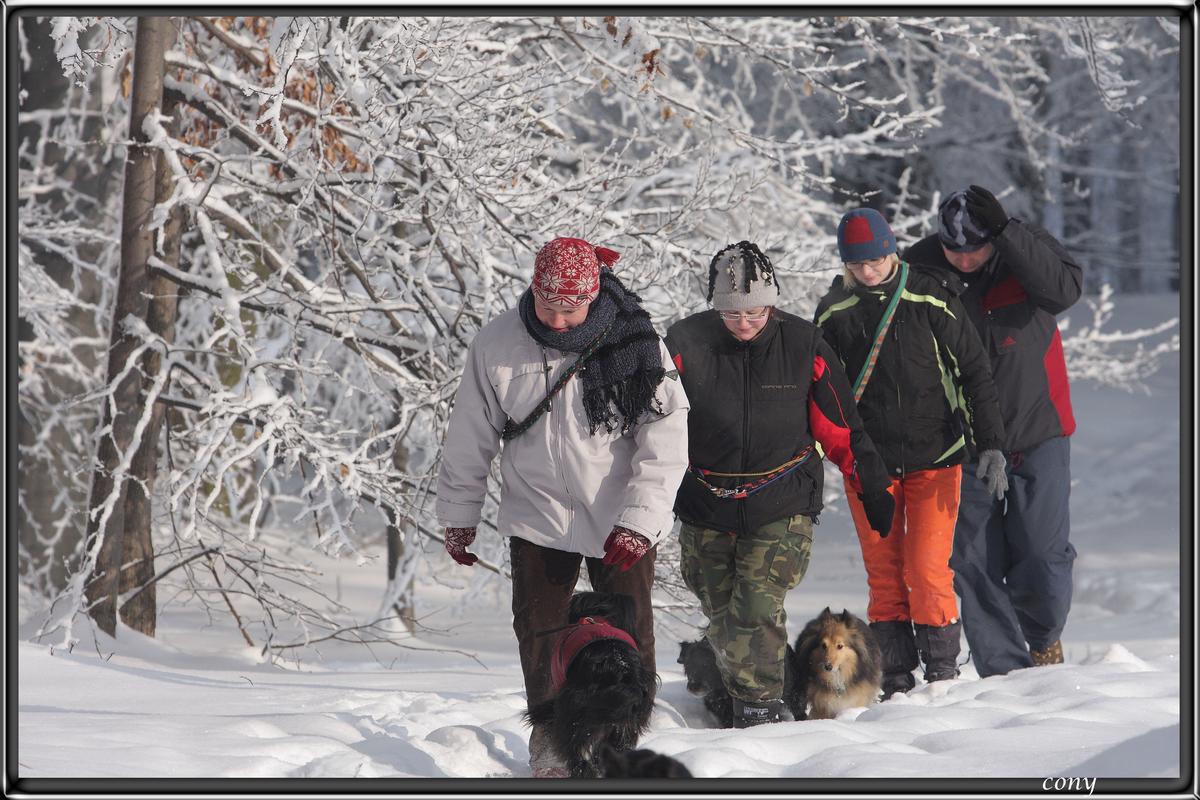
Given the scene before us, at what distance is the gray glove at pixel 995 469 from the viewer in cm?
521

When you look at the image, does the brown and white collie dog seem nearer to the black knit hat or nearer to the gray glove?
the gray glove

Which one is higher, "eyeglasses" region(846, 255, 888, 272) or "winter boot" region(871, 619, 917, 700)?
"eyeglasses" region(846, 255, 888, 272)

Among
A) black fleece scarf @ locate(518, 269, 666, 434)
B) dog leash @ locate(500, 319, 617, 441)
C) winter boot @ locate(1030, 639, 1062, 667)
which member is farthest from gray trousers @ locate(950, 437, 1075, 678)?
dog leash @ locate(500, 319, 617, 441)

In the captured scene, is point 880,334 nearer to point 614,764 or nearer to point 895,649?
point 895,649

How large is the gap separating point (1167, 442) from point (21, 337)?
48.5ft

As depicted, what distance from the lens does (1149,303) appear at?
24172 millimetres

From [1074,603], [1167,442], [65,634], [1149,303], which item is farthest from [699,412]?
[1149,303]

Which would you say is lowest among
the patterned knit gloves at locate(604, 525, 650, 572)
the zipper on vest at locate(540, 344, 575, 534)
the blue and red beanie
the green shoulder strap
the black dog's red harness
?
the black dog's red harness

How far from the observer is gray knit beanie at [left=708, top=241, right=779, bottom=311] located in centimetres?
449

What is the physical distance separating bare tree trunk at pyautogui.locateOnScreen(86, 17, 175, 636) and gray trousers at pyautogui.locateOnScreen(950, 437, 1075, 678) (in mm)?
4642

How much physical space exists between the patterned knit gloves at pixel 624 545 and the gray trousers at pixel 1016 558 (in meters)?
2.18

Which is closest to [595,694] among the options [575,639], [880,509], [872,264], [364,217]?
[575,639]

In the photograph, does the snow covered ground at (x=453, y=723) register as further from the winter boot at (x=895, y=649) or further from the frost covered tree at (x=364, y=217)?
the frost covered tree at (x=364, y=217)

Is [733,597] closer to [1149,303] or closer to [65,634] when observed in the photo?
[65,634]
